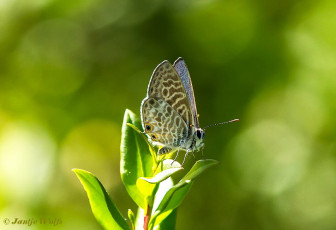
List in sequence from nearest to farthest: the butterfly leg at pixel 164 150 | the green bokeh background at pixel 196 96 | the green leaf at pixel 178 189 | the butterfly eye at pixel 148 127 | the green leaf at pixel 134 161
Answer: the green leaf at pixel 178 189 < the green leaf at pixel 134 161 < the butterfly leg at pixel 164 150 < the butterfly eye at pixel 148 127 < the green bokeh background at pixel 196 96

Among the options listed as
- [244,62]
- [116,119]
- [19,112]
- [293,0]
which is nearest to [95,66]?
[116,119]

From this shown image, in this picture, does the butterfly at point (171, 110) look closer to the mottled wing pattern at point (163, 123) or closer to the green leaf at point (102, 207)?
the mottled wing pattern at point (163, 123)

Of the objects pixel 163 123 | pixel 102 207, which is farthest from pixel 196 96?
pixel 102 207

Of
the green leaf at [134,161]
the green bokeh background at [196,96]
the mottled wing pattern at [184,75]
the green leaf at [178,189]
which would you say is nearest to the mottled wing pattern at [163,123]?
the mottled wing pattern at [184,75]

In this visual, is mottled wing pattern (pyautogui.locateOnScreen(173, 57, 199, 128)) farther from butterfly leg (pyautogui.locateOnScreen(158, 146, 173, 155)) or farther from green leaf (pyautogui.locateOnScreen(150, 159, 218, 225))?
green leaf (pyautogui.locateOnScreen(150, 159, 218, 225))

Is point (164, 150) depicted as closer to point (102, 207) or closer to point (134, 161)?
point (134, 161)

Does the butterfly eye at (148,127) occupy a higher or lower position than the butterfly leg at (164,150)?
higher
